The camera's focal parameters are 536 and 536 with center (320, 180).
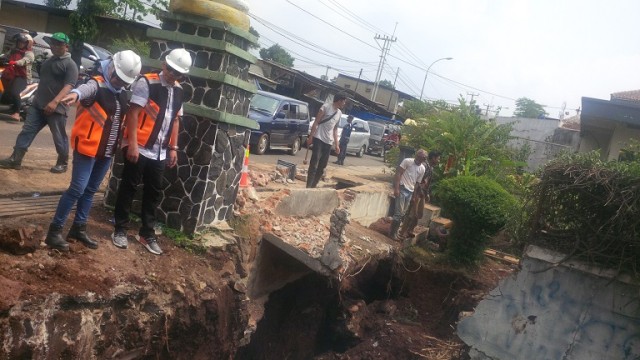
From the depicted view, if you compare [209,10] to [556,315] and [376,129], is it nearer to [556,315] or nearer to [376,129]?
[556,315]

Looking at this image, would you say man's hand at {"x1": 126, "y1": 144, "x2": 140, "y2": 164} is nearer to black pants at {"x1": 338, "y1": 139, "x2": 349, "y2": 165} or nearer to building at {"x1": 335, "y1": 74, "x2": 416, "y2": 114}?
black pants at {"x1": 338, "y1": 139, "x2": 349, "y2": 165}

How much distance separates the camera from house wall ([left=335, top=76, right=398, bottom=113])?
5241cm

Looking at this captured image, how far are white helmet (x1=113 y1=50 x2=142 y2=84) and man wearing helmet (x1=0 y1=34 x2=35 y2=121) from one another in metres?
5.42

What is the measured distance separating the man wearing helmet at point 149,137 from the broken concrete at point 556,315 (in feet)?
13.6

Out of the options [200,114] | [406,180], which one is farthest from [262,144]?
[200,114]

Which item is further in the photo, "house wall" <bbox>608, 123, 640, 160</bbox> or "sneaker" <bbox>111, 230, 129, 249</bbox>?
"house wall" <bbox>608, 123, 640, 160</bbox>

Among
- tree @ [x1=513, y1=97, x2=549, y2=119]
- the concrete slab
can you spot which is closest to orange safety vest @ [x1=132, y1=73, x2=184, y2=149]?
the concrete slab

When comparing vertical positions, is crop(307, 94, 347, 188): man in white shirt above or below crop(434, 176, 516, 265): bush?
above

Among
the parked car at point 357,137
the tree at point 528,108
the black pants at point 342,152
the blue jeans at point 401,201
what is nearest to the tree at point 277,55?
the tree at point 528,108

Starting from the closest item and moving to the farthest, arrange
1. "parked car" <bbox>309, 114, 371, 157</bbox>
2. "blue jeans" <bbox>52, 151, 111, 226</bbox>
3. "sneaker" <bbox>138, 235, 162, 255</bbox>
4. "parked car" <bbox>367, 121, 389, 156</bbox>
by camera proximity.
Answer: "blue jeans" <bbox>52, 151, 111, 226</bbox>
"sneaker" <bbox>138, 235, 162, 255</bbox>
"parked car" <bbox>309, 114, 371, 157</bbox>
"parked car" <bbox>367, 121, 389, 156</bbox>

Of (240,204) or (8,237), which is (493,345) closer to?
(240,204)

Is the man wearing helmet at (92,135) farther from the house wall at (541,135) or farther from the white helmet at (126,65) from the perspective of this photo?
the house wall at (541,135)

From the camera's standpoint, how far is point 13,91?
31.8 feet

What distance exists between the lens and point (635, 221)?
5.58 metres
